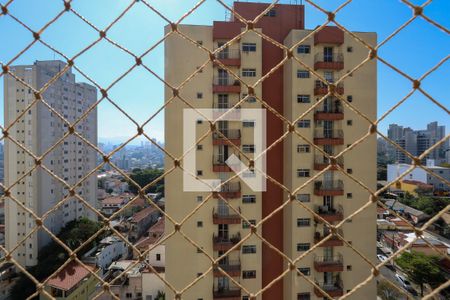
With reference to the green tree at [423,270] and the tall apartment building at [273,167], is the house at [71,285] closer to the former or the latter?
the tall apartment building at [273,167]

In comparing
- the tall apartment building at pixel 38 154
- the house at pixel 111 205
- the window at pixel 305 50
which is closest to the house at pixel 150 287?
the tall apartment building at pixel 38 154

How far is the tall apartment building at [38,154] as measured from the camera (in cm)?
775

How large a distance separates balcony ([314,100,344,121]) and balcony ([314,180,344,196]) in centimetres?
74

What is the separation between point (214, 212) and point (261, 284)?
1034 mm

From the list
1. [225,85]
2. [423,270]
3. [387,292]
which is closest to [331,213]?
[225,85]

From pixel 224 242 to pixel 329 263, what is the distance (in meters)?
1.21

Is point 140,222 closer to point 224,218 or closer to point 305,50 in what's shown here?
point 224,218

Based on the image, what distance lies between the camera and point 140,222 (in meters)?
10.3

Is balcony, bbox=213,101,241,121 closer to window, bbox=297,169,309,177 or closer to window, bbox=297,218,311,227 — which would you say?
window, bbox=297,169,309,177

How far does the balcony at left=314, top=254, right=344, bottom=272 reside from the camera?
10.3 ft

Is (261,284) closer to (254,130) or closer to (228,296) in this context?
(228,296)

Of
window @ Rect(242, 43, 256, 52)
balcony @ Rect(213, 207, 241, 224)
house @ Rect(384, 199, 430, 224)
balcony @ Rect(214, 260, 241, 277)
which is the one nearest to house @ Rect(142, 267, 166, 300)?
balcony @ Rect(214, 260, 241, 277)

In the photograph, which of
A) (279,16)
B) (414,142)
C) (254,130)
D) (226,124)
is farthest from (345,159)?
(414,142)

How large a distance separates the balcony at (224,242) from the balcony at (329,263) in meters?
0.93
